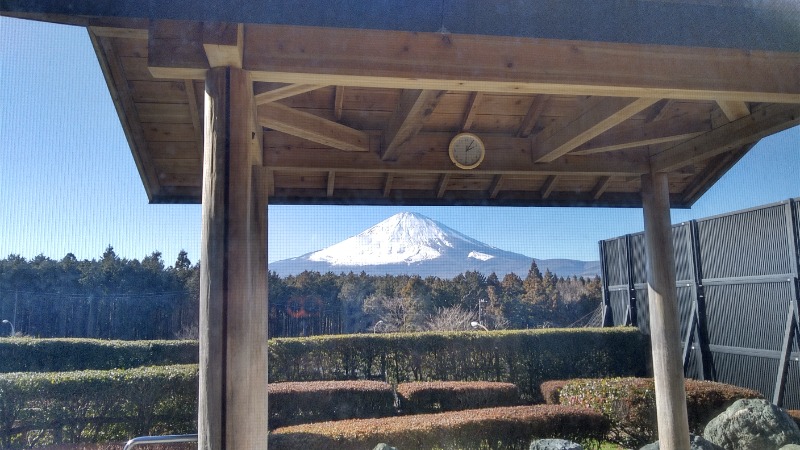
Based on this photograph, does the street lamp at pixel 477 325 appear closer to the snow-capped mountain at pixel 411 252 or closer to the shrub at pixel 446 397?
the shrub at pixel 446 397

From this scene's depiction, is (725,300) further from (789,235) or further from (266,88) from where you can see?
(266,88)

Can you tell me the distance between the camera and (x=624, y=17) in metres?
1.66

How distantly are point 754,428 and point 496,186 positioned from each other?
198cm

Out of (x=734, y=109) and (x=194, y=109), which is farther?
(x=734, y=109)

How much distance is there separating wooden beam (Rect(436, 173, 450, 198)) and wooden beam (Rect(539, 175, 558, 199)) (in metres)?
0.56

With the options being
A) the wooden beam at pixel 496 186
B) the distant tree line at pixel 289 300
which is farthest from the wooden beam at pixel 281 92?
the wooden beam at pixel 496 186

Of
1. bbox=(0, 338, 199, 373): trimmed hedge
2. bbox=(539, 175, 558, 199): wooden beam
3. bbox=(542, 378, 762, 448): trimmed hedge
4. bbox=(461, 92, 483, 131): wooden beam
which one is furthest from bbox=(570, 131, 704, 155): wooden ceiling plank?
bbox=(0, 338, 199, 373): trimmed hedge

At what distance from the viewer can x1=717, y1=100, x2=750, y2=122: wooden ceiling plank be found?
232 cm

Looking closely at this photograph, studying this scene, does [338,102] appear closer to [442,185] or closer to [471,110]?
[471,110]

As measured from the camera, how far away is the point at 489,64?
5.56ft

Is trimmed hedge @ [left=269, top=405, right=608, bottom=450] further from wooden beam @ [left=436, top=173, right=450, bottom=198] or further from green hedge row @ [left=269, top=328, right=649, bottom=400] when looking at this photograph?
green hedge row @ [left=269, top=328, right=649, bottom=400]

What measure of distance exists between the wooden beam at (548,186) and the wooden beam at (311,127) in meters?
1.09

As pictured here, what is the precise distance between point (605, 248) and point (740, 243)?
1.14m

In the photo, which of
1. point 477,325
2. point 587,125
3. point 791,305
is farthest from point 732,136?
point 477,325
